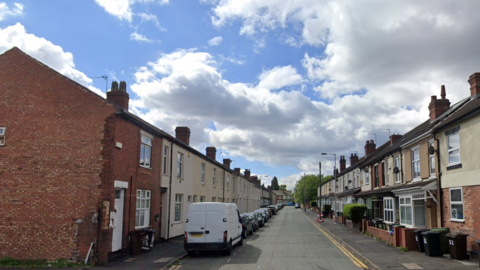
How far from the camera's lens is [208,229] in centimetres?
1523

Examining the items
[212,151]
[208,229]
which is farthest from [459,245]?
[212,151]

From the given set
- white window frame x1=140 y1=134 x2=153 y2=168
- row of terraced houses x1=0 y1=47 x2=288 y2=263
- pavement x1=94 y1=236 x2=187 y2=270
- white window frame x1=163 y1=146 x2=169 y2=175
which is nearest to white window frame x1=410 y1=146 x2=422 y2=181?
pavement x1=94 y1=236 x2=187 y2=270

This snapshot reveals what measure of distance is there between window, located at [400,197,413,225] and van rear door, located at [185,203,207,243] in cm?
1051

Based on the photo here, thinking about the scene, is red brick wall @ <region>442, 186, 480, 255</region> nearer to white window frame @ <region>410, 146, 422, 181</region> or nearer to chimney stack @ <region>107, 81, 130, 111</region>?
white window frame @ <region>410, 146, 422, 181</region>

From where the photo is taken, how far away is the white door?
14305 mm

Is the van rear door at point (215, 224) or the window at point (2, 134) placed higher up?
the window at point (2, 134)

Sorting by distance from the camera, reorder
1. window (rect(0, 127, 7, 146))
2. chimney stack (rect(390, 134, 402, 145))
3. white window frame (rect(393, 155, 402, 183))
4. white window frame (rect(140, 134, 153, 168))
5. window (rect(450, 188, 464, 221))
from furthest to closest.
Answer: chimney stack (rect(390, 134, 402, 145)), white window frame (rect(393, 155, 402, 183)), white window frame (rect(140, 134, 153, 168)), window (rect(450, 188, 464, 221)), window (rect(0, 127, 7, 146))

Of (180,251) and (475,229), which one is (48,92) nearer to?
(180,251)

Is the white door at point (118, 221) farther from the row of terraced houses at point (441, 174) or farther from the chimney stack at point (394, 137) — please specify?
the chimney stack at point (394, 137)

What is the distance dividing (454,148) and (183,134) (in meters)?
18.1

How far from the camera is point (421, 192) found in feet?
55.2

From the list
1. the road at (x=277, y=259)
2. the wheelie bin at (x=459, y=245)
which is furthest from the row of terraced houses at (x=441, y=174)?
the road at (x=277, y=259)

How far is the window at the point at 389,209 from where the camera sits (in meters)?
22.5

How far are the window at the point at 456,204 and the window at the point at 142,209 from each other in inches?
521
